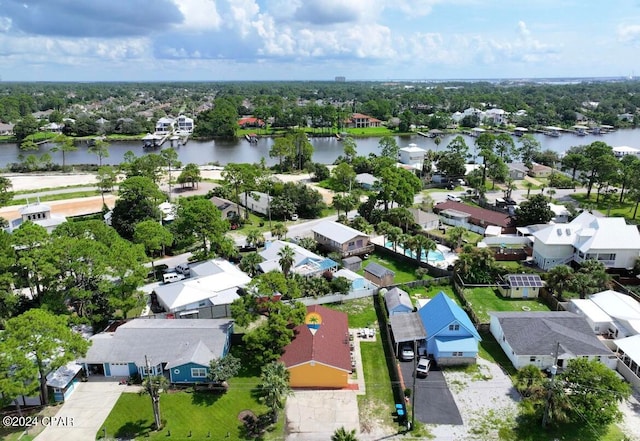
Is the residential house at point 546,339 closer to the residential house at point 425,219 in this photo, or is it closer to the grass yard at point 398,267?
the grass yard at point 398,267

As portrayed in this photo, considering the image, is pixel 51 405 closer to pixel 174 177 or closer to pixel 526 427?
pixel 526 427

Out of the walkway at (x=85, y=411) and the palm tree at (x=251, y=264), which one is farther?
the palm tree at (x=251, y=264)

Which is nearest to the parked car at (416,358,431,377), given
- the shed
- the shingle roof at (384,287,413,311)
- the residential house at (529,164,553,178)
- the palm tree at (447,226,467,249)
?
the shingle roof at (384,287,413,311)

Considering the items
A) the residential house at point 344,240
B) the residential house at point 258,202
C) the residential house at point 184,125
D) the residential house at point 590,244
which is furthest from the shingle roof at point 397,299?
the residential house at point 184,125

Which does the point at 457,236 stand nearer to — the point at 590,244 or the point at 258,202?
the point at 590,244

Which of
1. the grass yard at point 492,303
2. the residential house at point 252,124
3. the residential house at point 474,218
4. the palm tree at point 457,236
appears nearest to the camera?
the grass yard at point 492,303

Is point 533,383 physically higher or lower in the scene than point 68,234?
lower

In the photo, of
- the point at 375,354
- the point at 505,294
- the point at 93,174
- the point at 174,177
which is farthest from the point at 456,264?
the point at 93,174

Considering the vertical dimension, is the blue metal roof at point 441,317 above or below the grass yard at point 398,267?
above
